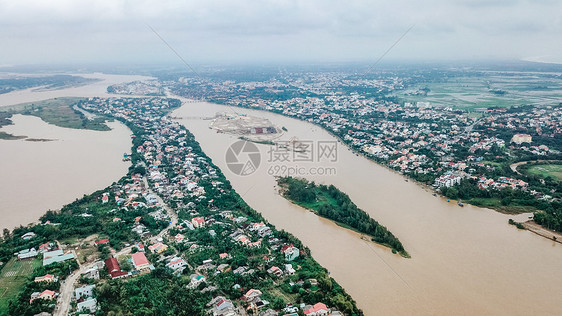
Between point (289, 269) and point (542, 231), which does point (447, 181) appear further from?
point (289, 269)

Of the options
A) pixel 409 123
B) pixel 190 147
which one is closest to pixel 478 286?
pixel 190 147

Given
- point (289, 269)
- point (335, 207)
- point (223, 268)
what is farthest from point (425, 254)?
point (223, 268)

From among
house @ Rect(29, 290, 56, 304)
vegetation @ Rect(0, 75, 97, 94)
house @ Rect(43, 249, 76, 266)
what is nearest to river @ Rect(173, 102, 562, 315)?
house @ Rect(43, 249, 76, 266)

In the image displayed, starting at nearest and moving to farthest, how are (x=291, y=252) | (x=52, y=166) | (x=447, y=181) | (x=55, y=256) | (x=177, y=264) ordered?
(x=177, y=264), (x=55, y=256), (x=291, y=252), (x=447, y=181), (x=52, y=166)

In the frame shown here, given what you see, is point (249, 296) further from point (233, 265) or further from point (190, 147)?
point (190, 147)

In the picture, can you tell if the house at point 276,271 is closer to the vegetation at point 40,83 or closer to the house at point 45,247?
the house at point 45,247

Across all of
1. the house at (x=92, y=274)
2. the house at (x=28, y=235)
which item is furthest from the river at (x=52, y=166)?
the house at (x=92, y=274)
